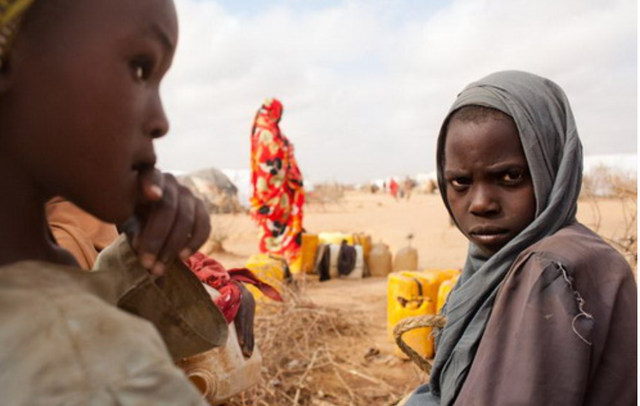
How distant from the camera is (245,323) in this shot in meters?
2.08

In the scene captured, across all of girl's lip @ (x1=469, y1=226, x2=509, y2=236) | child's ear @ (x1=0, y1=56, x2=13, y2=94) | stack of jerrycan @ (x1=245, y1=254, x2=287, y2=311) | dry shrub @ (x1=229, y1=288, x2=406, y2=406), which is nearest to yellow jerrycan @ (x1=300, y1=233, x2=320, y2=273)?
stack of jerrycan @ (x1=245, y1=254, x2=287, y2=311)

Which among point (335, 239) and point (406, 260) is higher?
point (335, 239)

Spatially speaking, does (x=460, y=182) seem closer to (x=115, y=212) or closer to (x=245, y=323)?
(x=245, y=323)

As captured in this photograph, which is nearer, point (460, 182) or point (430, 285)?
point (460, 182)

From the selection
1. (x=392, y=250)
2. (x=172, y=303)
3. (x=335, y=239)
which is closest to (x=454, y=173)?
(x=172, y=303)

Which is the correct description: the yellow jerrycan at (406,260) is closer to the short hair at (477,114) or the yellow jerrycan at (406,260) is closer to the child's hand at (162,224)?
the short hair at (477,114)

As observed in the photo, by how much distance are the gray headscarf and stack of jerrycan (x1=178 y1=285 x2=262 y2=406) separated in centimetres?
60

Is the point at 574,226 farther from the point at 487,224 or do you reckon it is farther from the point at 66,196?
the point at 66,196

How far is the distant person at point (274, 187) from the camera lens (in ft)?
22.5

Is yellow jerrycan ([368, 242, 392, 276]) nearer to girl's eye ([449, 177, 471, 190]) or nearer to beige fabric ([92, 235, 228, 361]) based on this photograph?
girl's eye ([449, 177, 471, 190])

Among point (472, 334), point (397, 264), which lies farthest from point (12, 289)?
point (397, 264)

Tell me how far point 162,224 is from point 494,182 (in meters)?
1.23

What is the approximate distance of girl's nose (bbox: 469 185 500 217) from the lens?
64.7 inches

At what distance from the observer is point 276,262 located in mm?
5496
